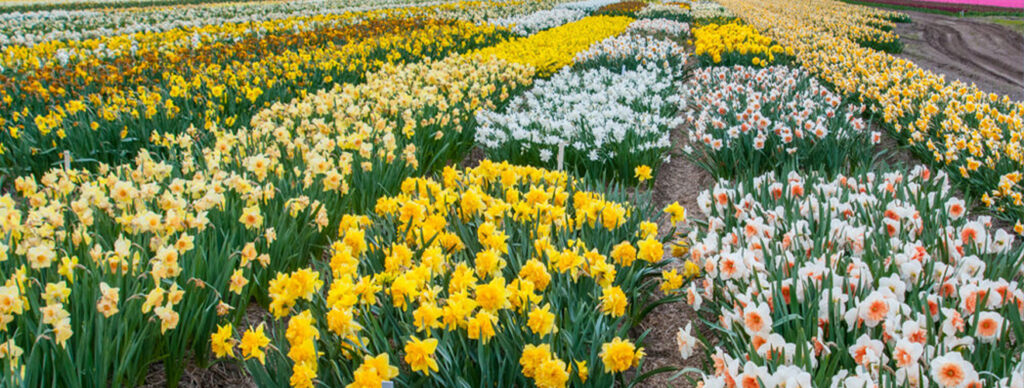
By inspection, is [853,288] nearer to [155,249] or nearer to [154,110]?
[155,249]

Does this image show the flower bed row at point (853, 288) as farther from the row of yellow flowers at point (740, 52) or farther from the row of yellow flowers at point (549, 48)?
the row of yellow flowers at point (740, 52)

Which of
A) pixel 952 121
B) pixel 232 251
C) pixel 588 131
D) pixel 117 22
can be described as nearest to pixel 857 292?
pixel 232 251

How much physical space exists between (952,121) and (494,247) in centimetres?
423

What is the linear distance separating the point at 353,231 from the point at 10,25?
1650cm

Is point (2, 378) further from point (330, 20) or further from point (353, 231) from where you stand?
point (330, 20)

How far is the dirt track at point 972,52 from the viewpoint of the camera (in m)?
11.2

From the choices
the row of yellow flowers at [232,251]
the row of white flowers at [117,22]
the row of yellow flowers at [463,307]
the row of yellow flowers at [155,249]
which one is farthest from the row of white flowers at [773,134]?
the row of white flowers at [117,22]

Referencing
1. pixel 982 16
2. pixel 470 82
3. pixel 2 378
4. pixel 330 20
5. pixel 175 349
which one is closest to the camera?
pixel 2 378

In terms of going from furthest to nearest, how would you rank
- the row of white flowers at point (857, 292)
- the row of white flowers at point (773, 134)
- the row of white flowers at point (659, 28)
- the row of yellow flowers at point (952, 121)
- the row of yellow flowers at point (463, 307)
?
the row of white flowers at point (659, 28), the row of white flowers at point (773, 134), the row of yellow flowers at point (952, 121), the row of yellow flowers at point (463, 307), the row of white flowers at point (857, 292)

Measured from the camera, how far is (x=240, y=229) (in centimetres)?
296

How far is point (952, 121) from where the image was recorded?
498 centimetres

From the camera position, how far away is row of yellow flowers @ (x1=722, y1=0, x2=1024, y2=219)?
13.9 feet

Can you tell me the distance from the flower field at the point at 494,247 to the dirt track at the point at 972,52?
6.53 m

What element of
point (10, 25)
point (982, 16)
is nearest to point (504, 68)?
point (10, 25)
